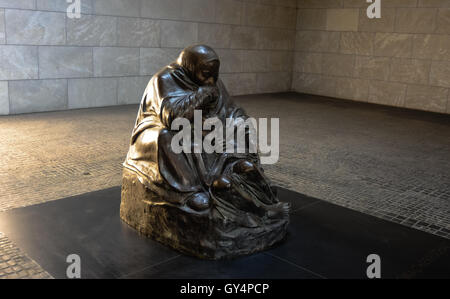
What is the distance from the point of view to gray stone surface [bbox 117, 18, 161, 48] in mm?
9359

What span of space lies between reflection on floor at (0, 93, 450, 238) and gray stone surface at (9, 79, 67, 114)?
258 millimetres

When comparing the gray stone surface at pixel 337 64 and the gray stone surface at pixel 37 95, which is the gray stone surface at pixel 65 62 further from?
the gray stone surface at pixel 337 64

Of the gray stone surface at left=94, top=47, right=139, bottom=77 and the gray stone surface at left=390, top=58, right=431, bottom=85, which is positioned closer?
the gray stone surface at left=94, top=47, right=139, bottom=77

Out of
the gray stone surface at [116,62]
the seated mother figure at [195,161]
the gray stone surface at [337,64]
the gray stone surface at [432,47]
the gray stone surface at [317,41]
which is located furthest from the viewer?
the gray stone surface at [317,41]

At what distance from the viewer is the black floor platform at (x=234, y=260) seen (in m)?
3.12

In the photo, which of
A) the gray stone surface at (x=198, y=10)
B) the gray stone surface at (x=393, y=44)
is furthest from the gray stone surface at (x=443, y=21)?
the gray stone surface at (x=198, y=10)

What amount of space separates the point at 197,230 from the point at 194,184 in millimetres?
340

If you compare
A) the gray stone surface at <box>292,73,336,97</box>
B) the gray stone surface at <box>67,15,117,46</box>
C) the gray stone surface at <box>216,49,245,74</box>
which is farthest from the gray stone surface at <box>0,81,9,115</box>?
the gray stone surface at <box>292,73,336,97</box>

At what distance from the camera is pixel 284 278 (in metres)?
3.05

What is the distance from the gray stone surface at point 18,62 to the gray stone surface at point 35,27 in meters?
0.14

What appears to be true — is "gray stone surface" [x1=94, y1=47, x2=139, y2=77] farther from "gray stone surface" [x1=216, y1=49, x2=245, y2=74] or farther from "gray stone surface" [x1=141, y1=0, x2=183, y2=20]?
"gray stone surface" [x1=216, y1=49, x2=245, y2=74]

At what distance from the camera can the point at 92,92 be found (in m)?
9.20

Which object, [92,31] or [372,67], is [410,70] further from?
[92,31]
